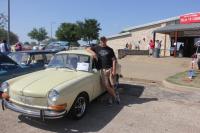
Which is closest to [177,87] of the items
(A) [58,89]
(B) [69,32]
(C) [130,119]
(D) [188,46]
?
(C) [130,119]

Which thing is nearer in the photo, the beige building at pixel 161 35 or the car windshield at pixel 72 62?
the car windshield at pixel 72 62

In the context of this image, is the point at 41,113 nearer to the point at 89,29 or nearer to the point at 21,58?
the point at 21,58

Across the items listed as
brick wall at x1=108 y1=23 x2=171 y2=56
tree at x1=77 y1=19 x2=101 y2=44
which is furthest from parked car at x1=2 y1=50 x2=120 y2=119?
tree at x1=77 y1=19 x2=101 y2=44

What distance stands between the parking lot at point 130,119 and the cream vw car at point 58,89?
0.34m

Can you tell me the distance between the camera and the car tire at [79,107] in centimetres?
577

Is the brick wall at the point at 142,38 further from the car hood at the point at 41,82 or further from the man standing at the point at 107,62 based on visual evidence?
the car hood at the point at 41,82

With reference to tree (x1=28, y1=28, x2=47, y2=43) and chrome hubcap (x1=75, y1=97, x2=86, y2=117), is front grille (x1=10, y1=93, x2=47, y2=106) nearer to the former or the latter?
chrome hubcap (x1=75, y1=97, x2=86, y2=117)

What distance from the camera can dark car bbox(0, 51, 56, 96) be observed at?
27.0 ft

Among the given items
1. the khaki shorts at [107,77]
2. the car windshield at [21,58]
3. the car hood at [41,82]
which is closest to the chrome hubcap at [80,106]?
the car hood at [41,82]

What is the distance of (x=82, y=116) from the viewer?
6.11m

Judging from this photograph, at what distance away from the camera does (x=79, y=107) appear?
601 centimetres

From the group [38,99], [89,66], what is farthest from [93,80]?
[38,99]

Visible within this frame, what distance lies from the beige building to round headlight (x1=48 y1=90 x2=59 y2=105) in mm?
20267

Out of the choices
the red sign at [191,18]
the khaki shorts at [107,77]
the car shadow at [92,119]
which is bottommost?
the car shadow at [92,119]
